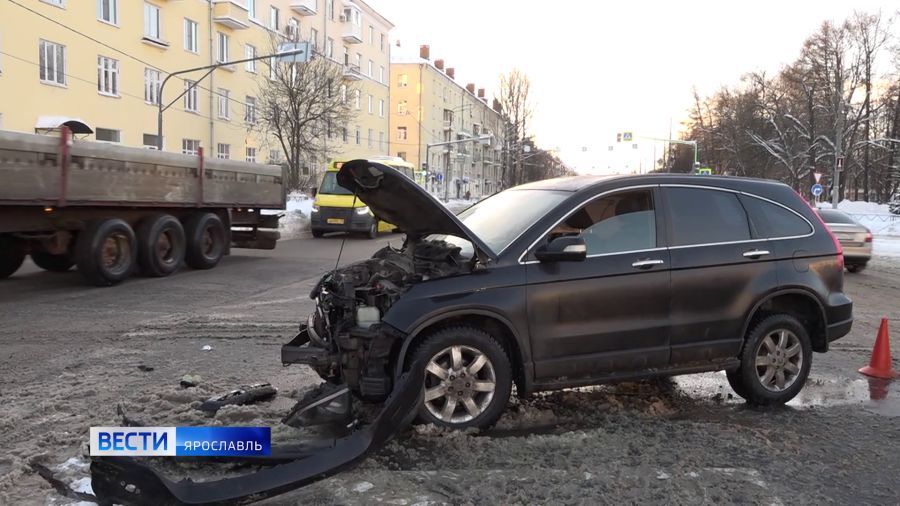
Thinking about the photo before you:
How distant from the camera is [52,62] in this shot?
1021 inches

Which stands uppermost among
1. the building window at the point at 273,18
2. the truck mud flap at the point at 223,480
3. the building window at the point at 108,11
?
the building window at the point at 273,18

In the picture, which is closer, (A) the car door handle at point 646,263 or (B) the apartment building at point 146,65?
(A) the car door handle at point 646,263

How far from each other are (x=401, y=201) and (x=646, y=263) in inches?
70.4

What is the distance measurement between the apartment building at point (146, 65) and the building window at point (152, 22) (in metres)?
0.05

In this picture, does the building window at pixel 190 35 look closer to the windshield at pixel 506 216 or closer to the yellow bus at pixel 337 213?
the yellow bus at pixel 337 213

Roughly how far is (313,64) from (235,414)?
37.2m

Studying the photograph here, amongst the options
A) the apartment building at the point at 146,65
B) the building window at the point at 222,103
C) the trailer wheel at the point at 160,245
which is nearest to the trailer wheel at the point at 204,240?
the trailer wheel at the point at 160,245

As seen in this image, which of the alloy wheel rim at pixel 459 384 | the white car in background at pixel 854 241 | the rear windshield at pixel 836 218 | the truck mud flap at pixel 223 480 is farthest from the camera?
the rear windshield at pixel 836 218

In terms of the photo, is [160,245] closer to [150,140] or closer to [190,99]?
[150,140]

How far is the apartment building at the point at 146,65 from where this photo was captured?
80.5 feet

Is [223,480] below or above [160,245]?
below

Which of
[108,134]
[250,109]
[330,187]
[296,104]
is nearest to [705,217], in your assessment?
[330,187]

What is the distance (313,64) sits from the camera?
128ft

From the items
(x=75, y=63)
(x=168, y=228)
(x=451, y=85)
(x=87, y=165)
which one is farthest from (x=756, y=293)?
(x=451, y=85)
